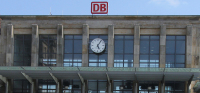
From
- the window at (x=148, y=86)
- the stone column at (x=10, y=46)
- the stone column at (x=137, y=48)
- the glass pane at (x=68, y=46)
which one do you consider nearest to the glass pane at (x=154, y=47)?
the stone column at (x=137, y=48)

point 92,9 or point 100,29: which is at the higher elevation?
point 92,9

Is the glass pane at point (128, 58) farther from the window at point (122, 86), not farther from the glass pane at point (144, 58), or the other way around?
the window at point (122, 86)

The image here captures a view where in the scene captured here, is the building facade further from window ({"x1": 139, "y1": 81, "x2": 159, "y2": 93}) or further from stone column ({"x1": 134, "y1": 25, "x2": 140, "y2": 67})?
window ({"x1": 139, "y1": 81, "x2": 159, "y2": 93})

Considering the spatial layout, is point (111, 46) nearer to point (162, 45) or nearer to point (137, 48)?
point (137, 48)

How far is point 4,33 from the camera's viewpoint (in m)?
44.7

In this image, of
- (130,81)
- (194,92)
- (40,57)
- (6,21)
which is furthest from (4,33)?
(194,92)

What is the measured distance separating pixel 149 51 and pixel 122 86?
5917 millimetres

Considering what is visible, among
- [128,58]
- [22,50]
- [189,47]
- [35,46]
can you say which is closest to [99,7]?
[128,58]

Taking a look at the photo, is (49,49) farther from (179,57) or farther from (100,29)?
(179,57)

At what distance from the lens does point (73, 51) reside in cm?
4369

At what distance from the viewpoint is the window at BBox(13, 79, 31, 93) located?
144ft

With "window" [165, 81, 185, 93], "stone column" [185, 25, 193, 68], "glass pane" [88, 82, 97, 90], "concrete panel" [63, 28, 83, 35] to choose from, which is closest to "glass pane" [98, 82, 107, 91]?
"glass pane" [88, 82, 97, 90]

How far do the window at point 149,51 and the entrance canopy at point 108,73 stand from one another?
9.20 ft

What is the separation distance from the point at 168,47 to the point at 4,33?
22613 millimetres
